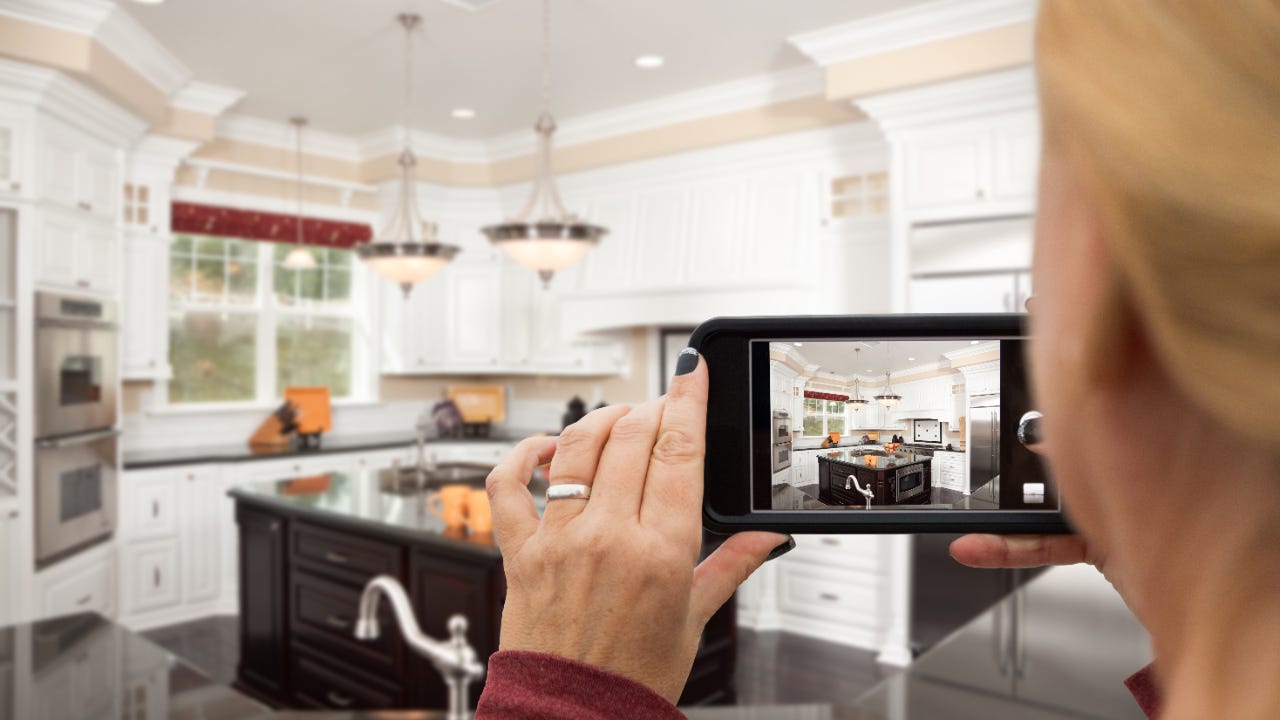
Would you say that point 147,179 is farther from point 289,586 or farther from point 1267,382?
point 1267,382

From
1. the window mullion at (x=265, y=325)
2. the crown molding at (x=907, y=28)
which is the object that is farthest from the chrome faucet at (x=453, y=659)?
the window mullion at (x=265, y=325)

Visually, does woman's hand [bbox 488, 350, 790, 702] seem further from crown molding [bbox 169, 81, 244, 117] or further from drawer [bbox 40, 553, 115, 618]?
crown molding [bbox 169, 81, 244, 117]

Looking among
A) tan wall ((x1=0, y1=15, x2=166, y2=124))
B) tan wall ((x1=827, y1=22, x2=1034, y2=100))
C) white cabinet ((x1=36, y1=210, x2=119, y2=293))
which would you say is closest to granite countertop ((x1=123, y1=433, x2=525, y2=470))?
white cabinet ((x1=36, y1=210, x2=119, y2=293))

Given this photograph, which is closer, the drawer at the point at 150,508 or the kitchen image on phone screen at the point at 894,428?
the kitchen image on phone screen at the point at 894,428

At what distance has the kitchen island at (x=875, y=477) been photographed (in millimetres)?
578

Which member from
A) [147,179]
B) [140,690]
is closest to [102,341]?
[147,179]

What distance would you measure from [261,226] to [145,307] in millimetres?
883

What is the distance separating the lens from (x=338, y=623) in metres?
3.19

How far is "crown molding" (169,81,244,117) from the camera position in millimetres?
4570

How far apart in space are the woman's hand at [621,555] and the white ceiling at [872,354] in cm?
12

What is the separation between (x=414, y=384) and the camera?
6.19 metres

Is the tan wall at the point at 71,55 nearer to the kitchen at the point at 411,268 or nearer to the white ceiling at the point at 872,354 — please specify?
Result: the kitchen at the point at 411,268

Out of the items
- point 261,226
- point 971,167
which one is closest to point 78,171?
point 261,226

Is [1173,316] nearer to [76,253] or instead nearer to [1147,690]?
[1147,690]
